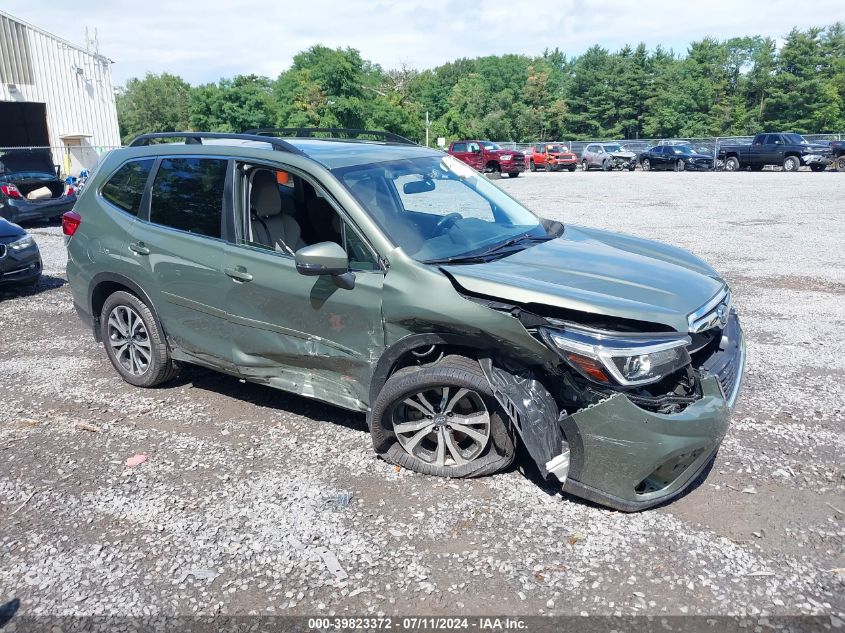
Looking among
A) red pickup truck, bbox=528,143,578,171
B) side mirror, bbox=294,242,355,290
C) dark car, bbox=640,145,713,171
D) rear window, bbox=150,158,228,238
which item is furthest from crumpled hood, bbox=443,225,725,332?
red pickup truck, bbox=528,143,578,171

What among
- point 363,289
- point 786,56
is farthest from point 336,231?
point 786,56

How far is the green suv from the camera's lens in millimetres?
3227

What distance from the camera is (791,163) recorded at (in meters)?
31.1

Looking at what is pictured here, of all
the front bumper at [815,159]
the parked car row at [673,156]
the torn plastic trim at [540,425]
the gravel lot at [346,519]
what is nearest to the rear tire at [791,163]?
the parked car row at [673,156]

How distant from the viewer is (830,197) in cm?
1883

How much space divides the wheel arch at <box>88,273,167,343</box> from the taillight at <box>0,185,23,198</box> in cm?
1044

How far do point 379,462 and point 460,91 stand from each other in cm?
8598

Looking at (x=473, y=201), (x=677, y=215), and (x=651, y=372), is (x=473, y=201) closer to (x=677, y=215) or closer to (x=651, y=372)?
(x=651, y=372)

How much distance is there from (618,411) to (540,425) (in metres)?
0.39

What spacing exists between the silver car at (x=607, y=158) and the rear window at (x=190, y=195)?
121 ft

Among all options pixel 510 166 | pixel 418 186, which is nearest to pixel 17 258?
pixel 418 186

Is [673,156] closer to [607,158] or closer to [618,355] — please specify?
[607,158]

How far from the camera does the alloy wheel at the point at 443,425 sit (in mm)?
3646

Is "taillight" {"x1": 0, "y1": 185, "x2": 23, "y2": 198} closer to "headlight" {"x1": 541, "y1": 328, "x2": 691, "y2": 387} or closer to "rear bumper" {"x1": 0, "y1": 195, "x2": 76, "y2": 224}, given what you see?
"rear bumper" {"x1": 0, "y1": 195, "x2": 76, "y2": 224}
